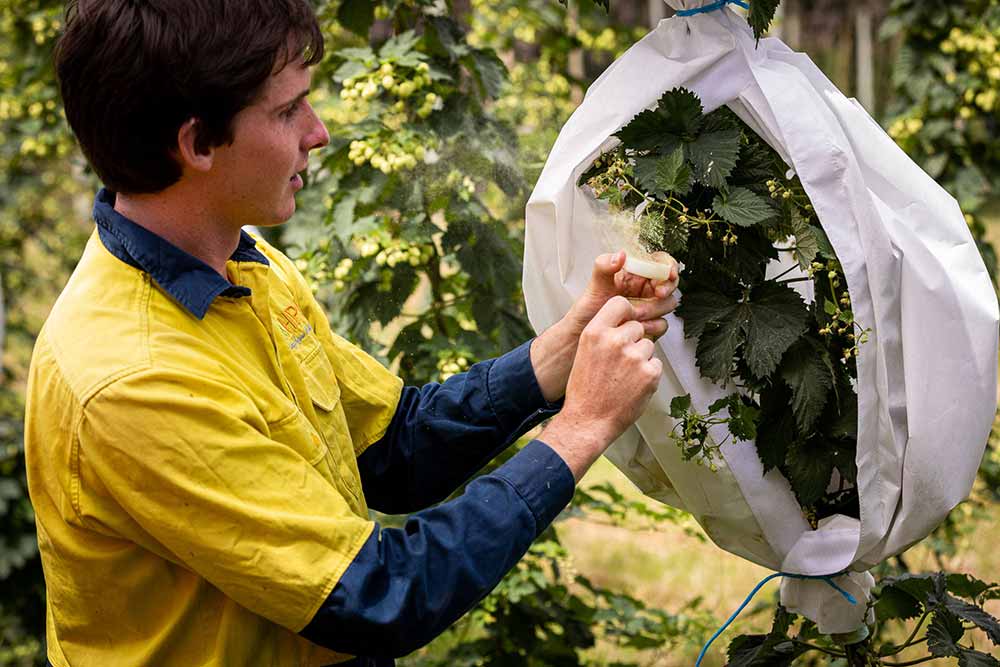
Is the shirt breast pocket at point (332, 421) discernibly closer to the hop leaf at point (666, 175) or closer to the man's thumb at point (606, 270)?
the man's thumb at point (606, 270)

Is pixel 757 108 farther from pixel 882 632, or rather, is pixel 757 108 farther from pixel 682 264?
pixel 882 632

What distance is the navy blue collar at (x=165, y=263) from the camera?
147cm

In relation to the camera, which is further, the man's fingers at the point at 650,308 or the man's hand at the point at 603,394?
the man's fingers at the point at 650,308

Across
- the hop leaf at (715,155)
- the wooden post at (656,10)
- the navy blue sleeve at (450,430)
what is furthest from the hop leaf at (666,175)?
the wooden post at (656,10)

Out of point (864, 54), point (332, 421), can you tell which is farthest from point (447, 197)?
point (864, 54)

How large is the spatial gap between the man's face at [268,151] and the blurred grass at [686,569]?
1.85 m

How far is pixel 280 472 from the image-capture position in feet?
4.58

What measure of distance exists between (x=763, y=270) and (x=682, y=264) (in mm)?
132

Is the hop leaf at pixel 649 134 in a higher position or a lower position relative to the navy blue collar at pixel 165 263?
higher

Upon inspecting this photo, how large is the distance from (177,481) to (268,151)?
1.56 feet

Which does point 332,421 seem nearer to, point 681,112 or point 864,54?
point 681,112

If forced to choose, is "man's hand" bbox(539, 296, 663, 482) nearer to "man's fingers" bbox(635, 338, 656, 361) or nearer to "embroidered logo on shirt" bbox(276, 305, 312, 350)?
"man's fingers" bbox(635, 338, 656, 361)

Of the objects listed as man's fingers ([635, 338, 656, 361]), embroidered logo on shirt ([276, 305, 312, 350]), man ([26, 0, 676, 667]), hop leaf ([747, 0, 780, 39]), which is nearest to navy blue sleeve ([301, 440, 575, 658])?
man ([26, 0, 676, 667])

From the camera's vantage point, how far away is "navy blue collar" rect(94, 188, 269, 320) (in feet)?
4.82
